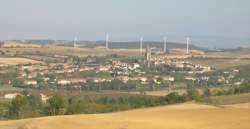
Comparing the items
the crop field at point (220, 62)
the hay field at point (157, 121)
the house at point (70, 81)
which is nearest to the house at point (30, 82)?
the house at point (70, 81)

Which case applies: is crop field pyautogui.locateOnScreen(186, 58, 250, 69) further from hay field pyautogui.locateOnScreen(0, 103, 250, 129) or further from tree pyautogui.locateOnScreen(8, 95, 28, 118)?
hay field pyautogui.locateOnScreen(0, 103, 250, 129)

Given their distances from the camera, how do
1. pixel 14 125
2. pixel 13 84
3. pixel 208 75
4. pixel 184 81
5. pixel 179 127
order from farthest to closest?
pixel 208 75 < pixel 184 81 < pixel 13 84 < pixel 14 125 < pixel 179 127

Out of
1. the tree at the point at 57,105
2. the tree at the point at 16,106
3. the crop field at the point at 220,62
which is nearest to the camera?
the tree at the point at 57,105

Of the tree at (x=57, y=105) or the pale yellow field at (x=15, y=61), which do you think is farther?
the pale yellow field at (x=15, y=61)

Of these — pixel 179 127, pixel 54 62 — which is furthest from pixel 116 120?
pixel 54 62

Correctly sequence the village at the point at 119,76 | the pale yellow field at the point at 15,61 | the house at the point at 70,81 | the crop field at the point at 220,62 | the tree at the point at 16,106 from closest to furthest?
1. the tree at the point at 16,106
2. the village at the point at 119,76
3. the house at the point at 70,81
4. the pale yellow field at the point at 15,61
5. the crop field at the point at 220,62

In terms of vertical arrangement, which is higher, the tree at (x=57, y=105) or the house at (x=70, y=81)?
the tree at (x=57, y=105)

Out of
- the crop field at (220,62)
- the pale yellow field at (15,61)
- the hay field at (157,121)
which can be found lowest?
the crop field at (220,62)

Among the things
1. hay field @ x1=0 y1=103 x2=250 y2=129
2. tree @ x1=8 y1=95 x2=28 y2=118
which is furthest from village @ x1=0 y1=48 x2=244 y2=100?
hay field @ x1=0 y1=103 x2=250 y2=129

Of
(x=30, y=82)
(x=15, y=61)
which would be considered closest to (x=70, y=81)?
(x=30, y=82)

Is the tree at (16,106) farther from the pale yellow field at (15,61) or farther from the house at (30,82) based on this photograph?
the pale yellow field at (15,61)

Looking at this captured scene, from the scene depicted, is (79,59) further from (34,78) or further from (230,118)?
(230,118)
